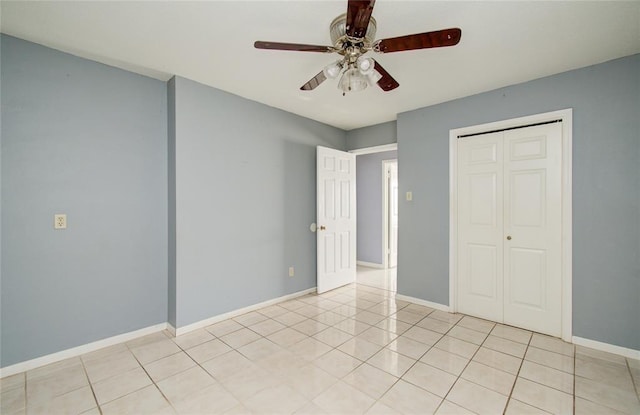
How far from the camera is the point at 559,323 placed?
2.76m

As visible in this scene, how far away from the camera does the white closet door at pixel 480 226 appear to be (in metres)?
3.14

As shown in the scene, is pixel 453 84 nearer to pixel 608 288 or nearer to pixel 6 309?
pixel 608 288

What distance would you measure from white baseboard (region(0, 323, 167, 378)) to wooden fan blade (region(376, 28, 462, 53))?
323 centimetres

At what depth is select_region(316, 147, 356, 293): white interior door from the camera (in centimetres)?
411

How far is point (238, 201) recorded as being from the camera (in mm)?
3330

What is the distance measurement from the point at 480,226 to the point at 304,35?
2.74 m

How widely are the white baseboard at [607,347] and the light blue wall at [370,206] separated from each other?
3371 mm

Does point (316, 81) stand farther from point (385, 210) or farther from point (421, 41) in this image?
point (385, 210)

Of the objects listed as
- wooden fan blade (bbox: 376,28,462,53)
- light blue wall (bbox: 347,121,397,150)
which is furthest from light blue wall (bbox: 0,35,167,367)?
light blue wall (bbox: 347,121,397,150)

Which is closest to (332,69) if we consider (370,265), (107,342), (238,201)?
(238,201)

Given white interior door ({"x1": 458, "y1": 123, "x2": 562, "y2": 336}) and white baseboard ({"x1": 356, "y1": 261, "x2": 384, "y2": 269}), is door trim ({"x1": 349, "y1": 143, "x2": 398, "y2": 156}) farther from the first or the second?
white baseboard ({"x1": 356, "y1": 261, "x2": 384, "y2": 269})

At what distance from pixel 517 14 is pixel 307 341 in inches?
121

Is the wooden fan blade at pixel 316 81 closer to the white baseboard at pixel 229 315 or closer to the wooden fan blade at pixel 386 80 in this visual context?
the wooden fan blade at pixel 386 80

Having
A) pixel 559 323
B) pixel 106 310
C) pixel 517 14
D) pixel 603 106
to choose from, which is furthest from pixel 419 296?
pixel 106 310
